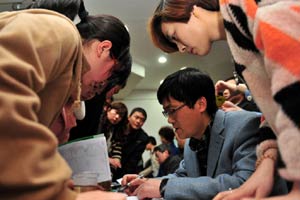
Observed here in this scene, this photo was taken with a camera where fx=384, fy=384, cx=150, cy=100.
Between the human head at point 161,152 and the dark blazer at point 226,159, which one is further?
the human head at point 161,152

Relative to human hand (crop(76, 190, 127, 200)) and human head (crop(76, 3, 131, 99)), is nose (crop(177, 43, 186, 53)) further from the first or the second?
human hand (crop(76, 190, 127, 200))

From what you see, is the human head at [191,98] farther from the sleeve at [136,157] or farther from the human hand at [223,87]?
the sleeve at [136,157]

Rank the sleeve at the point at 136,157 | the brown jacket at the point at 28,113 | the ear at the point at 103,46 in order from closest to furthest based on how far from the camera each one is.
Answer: the brown jacket at the point at 28,113, the ear at the point at 103,46, the sleeve at the point at 136,157

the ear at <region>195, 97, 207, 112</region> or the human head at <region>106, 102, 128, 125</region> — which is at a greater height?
the ear at <region>195, 97, 207, 112</region>

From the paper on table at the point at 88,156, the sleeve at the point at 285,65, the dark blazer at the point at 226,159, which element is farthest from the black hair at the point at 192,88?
the sleeve at the point at 285,65

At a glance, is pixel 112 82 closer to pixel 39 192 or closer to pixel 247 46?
pixel 247 46

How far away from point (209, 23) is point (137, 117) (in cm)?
334

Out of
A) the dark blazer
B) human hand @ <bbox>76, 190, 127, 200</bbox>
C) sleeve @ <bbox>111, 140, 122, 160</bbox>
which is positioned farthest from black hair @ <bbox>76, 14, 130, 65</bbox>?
sleeve @ <bbox>111, 140, 122, 160</bbox>

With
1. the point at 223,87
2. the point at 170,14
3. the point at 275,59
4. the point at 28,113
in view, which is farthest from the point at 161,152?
the point at 28,113

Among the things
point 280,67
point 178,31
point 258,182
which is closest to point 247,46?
point 280,67

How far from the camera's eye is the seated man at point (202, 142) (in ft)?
3.75

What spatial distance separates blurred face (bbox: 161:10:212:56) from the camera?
3.67 ft

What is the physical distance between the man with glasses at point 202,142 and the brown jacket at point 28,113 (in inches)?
25.7

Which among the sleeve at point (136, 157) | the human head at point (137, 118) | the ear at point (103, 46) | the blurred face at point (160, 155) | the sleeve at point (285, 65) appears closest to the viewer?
the sleeve at point (285, 65)
